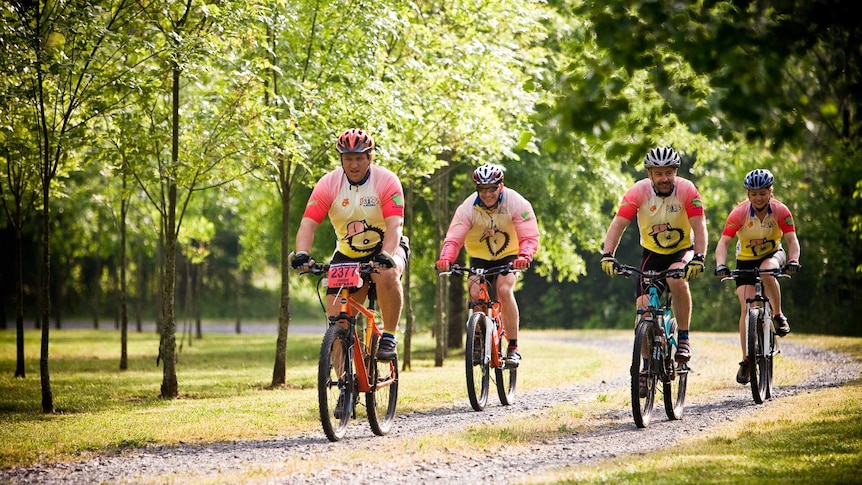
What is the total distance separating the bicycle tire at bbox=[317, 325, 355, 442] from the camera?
813cm

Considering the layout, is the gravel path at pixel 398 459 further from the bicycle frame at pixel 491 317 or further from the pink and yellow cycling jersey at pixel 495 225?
the pink and yellow cycling jersey at pixel 495 225

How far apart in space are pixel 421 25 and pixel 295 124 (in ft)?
10.9

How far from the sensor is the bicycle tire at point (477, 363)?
1037cm

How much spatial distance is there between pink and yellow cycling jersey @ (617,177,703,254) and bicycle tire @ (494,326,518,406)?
2.15m

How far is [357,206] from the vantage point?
8852 millimetres


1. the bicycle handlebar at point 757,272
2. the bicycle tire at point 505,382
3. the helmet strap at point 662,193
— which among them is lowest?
the bicycle tire at point 505,382

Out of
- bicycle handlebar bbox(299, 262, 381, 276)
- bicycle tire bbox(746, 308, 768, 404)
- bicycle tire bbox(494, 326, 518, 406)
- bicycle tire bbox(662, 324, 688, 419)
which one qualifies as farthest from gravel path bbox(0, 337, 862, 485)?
bicycle handlebar bbox(299, 262, 381, 276)

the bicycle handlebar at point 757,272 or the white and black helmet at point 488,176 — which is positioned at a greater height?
the white and black helmet at point 488,176

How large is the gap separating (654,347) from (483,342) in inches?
80.8

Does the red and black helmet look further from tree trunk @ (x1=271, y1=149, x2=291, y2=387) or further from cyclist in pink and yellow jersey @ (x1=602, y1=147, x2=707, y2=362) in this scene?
tree trunk @ (x1=271, y1=149, x2=291, y2=387)

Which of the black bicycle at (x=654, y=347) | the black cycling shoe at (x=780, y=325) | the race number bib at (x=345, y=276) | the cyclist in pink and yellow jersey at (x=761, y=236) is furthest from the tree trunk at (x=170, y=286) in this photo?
the black cycling shoe at (x=780, y=325)

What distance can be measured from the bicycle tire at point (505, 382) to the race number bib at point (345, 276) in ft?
10.1

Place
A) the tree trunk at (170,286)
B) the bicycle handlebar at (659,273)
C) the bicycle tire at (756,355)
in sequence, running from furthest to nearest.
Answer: the tree trunk at (170,286), the bicycle tire at (756,355), the bicycle handlebar at (659,273)

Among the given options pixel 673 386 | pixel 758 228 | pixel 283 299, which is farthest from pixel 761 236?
pixel 283 299
